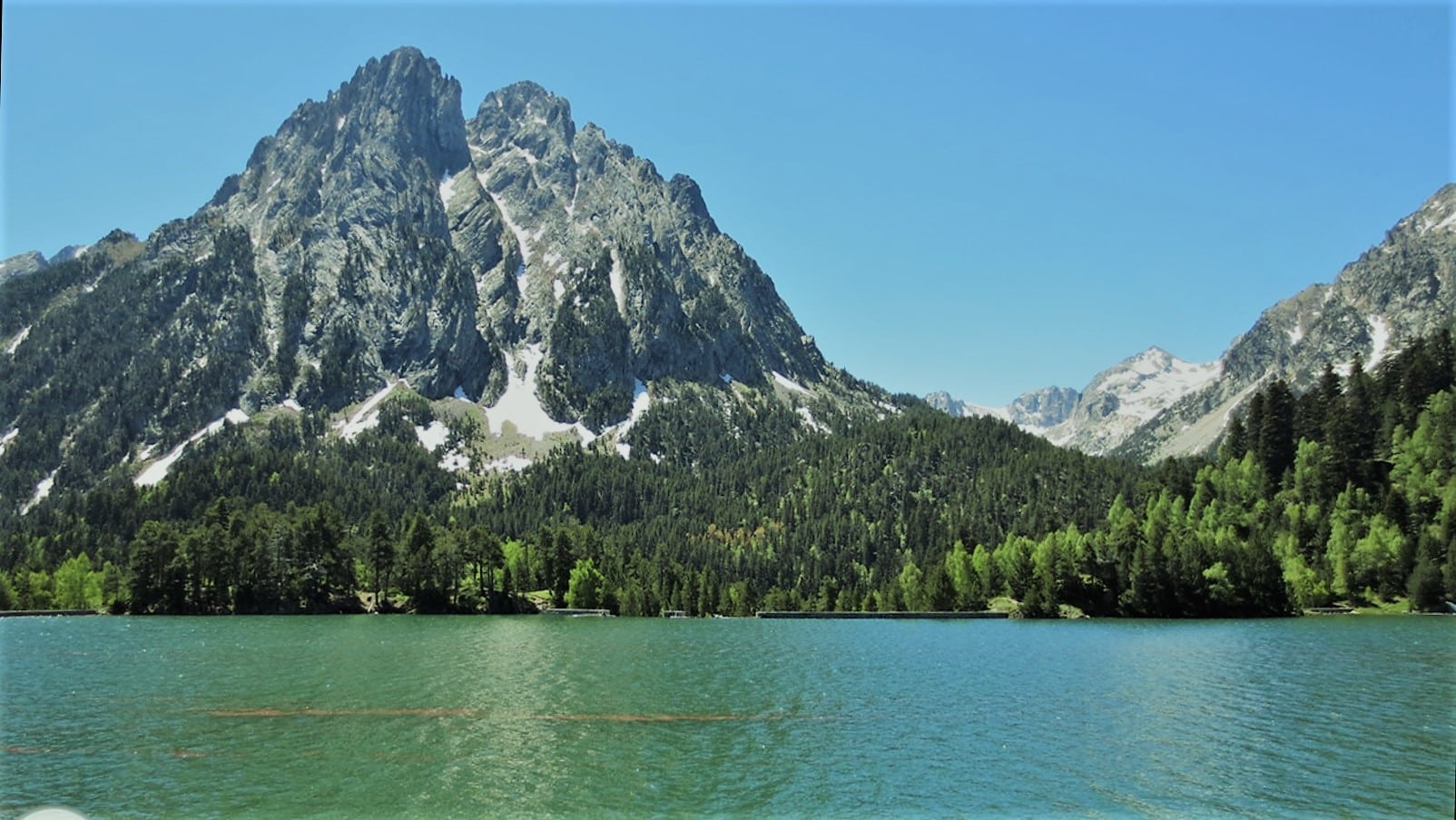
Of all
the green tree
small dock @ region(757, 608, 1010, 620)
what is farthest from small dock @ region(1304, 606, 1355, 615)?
the green tree

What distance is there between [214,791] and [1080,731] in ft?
148

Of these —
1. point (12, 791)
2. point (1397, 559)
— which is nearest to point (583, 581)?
point (1397, 559)

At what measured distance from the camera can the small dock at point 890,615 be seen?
557 ft

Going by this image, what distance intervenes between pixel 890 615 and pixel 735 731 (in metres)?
133

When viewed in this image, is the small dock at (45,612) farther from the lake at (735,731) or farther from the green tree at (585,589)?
the lake at (735,731)

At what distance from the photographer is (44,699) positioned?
64.7 m

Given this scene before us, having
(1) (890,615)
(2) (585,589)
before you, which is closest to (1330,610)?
(1) (890,615)

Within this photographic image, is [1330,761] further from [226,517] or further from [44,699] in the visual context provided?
[226,517]

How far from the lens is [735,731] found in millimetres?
56250

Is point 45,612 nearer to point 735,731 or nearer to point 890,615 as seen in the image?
point 890,615

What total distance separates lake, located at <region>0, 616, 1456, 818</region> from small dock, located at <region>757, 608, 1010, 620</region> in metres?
68.1

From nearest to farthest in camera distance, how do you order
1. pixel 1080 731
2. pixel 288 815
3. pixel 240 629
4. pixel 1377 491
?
pixel 288 815, pixel 1080 731, pixel 240 629, pixel 1377 491

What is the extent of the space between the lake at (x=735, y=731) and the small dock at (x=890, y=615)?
223 feet

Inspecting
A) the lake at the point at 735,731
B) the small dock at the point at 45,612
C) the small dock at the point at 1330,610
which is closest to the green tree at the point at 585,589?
the lake at the point at 735,731
